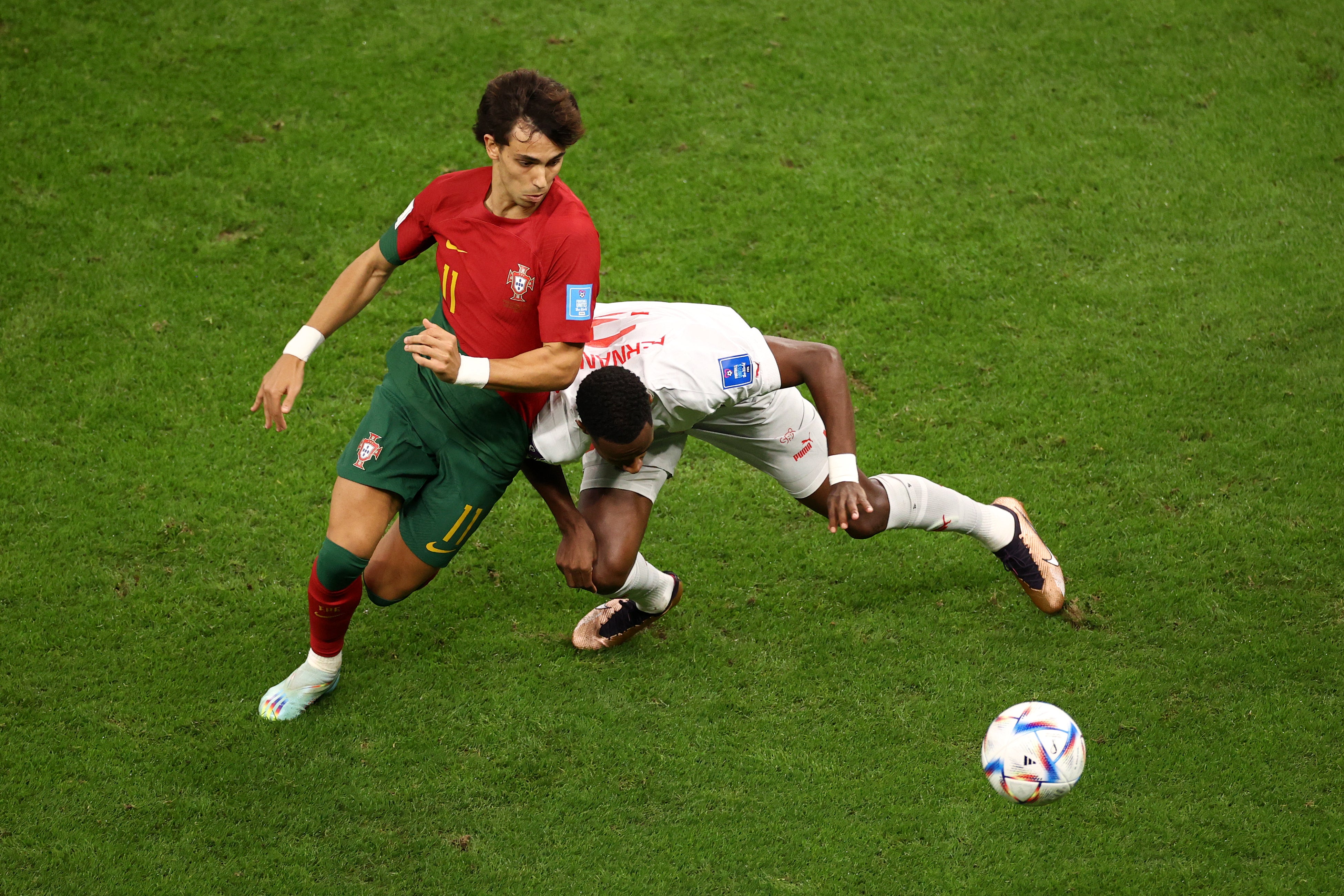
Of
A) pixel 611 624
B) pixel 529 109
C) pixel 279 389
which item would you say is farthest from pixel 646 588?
pixel 529 109

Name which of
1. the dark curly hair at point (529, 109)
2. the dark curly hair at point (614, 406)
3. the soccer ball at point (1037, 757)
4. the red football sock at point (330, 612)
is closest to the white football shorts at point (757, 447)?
the dark curly hair at point (614, 406)

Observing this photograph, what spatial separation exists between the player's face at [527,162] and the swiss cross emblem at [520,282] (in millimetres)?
232

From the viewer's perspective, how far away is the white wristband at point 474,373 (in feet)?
11.8

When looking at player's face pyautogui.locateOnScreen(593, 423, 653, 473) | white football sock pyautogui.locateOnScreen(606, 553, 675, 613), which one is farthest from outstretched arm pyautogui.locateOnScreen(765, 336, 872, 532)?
white football sock pyautogui.locateOnScreen(606, 553, 675, 613)

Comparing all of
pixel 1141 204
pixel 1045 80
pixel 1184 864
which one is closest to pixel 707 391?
pixel 1184 864

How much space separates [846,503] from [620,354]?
1015mm

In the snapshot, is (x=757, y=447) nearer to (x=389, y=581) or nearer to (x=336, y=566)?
(x=389, y=581)

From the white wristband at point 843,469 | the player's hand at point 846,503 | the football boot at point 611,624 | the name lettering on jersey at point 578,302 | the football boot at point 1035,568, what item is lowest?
the football boot at point 611,624

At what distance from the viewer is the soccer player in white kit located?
402 cm

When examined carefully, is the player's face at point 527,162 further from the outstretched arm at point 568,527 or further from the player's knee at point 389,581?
the player's knee at point 389,581

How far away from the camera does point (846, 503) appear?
3.90m

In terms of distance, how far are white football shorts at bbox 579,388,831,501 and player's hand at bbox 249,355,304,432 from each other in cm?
111

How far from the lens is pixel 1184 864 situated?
3893 millimetres

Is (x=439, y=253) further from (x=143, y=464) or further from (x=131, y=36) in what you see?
(x=131, y=36)
